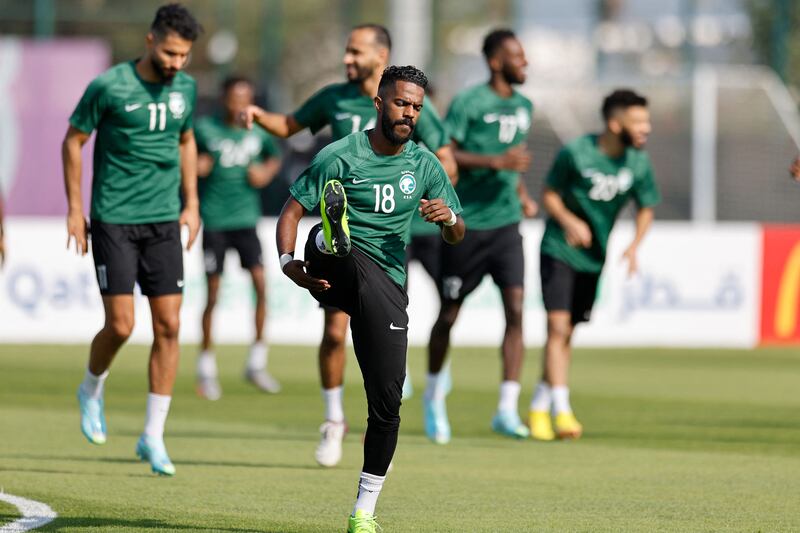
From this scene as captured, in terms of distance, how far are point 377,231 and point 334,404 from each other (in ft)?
8.59

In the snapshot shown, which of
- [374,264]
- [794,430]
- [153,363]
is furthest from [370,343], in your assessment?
[794,430]

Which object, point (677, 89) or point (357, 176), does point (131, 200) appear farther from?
point (677, 89)

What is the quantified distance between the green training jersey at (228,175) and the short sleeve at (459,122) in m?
4.00

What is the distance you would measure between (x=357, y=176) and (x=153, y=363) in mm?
2558

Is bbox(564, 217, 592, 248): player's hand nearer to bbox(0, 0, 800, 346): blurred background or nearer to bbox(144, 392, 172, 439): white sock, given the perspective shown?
bbox(144, 392, 172, 439): white sock

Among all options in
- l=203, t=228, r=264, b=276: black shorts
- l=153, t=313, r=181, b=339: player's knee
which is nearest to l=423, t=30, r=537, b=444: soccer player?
l=153, t=313, r=181, b=339: player's knee

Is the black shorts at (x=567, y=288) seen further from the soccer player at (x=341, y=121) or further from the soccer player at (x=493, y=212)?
the soccer player at (x=341, y=121)

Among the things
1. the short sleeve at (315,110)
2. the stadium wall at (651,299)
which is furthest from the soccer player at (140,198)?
the stadium wall at (651,299)

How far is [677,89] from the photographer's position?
30.6 m

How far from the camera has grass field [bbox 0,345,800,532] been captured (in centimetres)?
825

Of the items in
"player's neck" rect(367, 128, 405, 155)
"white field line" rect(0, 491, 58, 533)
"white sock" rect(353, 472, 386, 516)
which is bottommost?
"white field line" rect(0, 491, 58, 533)

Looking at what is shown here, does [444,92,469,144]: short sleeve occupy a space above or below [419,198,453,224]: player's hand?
above

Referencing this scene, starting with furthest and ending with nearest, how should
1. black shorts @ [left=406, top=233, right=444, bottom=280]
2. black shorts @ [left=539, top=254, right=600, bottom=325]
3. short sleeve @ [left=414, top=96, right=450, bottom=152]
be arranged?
black shorts @ [left=406, top=233, right=444, bottom=280] → black shorts @ [left=539, top=254, right=600, bottom=325] → short sleeve @ [left=414, top=96, right=450, bottom=152]

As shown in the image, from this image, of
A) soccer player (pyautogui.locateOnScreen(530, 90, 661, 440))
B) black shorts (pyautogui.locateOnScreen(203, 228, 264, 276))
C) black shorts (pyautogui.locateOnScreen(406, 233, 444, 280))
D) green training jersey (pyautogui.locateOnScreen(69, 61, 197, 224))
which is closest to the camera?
green training jersey (pyautogui.locateOnScreen(69, 61, 197, 224))
